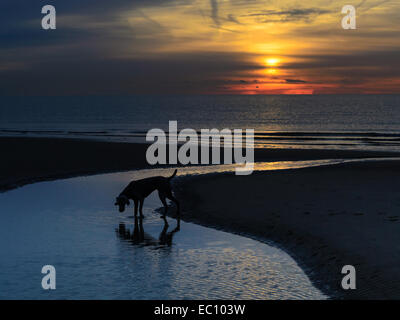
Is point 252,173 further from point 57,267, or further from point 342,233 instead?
point 57,267

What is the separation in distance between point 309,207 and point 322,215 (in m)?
1.51

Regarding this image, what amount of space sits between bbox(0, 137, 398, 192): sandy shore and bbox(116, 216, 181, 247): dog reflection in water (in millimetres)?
10304

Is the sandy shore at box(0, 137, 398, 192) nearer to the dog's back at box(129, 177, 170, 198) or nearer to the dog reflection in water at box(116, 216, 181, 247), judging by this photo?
the dog's back at box(129, 177, 170, 198)

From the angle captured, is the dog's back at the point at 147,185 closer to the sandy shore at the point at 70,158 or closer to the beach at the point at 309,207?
the beach at the point at 309,207

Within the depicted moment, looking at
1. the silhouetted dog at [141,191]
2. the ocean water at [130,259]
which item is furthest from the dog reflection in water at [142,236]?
the silhouetted dog at [141,191]

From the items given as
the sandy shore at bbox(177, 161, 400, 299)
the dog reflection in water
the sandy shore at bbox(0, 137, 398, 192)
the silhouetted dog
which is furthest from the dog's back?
the sandy shore at bbox(0, 137, 398, 192)

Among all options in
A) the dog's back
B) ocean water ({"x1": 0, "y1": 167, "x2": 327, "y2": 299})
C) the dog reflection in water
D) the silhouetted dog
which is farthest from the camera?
the dog's back

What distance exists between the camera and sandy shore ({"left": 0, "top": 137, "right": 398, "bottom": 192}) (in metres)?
28.8

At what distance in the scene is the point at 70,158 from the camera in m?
36.7

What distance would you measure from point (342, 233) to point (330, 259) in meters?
2.32

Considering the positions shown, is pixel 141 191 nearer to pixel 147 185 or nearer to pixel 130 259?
pixel 147 185

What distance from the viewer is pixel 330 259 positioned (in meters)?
12.5

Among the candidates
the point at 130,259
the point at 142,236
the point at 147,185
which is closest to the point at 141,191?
the point at 147,185

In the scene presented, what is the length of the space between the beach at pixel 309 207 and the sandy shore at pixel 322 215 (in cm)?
2
